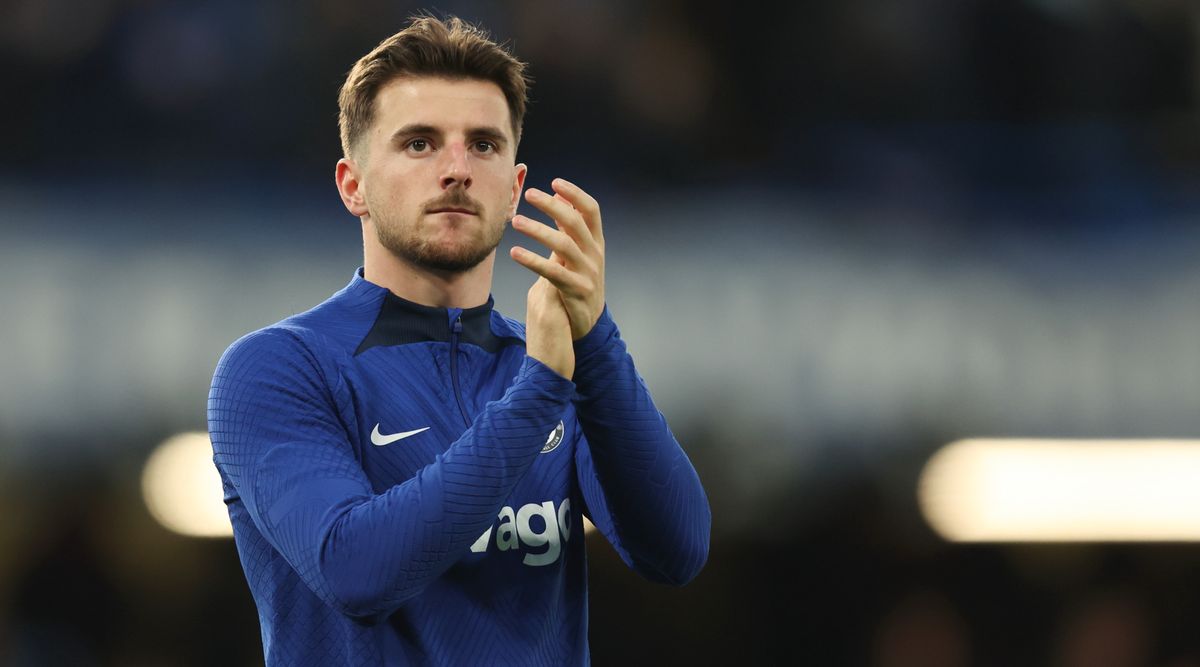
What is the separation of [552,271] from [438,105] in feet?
1.69

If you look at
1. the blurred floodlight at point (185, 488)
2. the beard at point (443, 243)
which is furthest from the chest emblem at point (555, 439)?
the blurred floodlight at point (185, 488)

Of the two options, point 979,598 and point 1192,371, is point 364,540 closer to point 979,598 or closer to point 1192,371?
point 979,598

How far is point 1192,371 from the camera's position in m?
7.00

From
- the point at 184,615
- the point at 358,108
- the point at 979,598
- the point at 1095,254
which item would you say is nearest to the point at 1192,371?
the point at 1095,254

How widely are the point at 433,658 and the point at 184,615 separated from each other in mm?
4737

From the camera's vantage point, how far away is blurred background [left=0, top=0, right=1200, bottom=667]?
6395mm

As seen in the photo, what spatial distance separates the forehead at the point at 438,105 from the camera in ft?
7.36

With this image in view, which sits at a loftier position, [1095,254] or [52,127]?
[1095,254]

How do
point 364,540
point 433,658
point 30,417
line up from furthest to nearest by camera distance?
1. point 30,417
2. point 433,658
3. point 364,540

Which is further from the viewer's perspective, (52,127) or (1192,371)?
(1192,371)

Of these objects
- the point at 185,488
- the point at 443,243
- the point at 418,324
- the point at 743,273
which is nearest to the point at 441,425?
the point at 418,324

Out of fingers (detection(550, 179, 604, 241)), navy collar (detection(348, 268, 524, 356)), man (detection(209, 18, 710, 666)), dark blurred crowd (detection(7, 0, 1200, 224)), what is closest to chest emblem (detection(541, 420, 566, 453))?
man (detection(209, 18, 710, 666))

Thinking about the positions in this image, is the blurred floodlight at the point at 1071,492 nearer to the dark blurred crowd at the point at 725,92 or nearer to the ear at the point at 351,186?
the dark blurred crowd at the point at 725,92

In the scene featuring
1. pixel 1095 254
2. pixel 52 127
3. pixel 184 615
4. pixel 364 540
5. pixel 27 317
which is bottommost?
pixel 184 615
